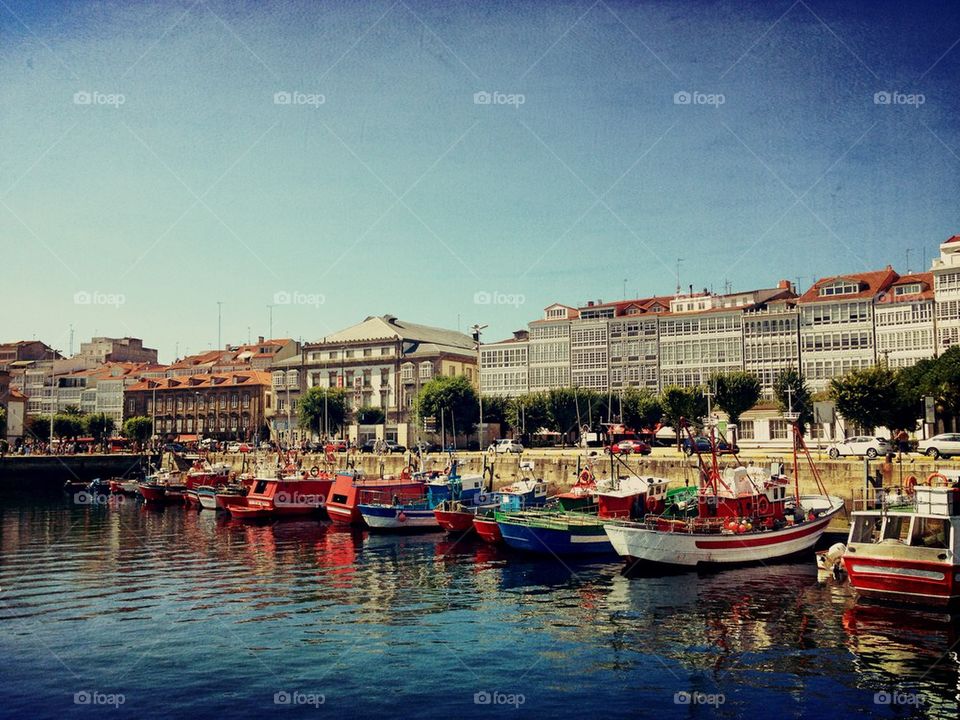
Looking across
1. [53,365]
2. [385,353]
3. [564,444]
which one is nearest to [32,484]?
[385,353]

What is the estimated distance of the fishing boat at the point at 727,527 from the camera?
36.4 meters

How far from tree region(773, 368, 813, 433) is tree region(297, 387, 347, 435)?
61781 millimetres

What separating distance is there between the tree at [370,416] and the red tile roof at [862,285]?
6182cm

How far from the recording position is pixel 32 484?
98.3 meters

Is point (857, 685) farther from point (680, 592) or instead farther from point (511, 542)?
point (511, 542)

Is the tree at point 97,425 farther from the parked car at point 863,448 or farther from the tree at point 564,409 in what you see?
the parked car at point 863,448

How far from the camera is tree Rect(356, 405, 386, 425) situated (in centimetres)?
12650

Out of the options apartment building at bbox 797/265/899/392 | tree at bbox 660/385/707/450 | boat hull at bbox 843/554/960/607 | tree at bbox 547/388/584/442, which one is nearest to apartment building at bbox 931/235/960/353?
apartment building at bbox 797/265/899/392

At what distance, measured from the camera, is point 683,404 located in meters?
84.1

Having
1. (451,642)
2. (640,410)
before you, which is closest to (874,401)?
(640,410)

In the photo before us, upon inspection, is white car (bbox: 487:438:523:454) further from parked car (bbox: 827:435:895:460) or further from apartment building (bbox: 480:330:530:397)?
parked car (bbox: 827:435:895:460)

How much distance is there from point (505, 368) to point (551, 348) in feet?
25.1

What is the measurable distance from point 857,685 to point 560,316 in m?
90.6

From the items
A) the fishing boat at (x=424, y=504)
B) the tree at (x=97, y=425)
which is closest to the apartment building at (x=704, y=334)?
the fishing boat at (x=424, y=504)
